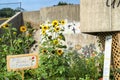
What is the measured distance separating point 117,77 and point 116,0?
3.37 ft

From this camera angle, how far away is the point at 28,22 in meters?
19.8

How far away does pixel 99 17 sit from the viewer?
6234mm

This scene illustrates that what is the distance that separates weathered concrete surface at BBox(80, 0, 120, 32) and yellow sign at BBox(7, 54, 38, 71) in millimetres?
859

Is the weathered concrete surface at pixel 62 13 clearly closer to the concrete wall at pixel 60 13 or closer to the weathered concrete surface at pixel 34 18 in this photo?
the concrete wall at pixel 60 13

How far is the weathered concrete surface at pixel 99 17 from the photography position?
6.14 m

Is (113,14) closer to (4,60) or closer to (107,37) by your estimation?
(107,37)

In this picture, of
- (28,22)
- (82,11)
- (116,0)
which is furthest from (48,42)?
(28,22)

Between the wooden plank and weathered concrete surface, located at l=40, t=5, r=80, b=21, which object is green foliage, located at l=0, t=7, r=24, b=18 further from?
the wooden plank

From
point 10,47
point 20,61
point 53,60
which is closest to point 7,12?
point 10,47

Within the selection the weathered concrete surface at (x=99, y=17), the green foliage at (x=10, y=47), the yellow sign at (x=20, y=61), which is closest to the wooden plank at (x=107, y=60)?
the weathered concrete surface at (x=99, y=17)

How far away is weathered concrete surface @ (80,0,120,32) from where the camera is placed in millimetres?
6137

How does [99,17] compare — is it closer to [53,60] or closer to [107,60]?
[107,60]

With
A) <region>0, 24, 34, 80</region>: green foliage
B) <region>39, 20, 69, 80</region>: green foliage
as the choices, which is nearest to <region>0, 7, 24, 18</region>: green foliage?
<region>0, 24, 34, 80</region>: green foliage

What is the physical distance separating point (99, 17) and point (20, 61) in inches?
49.6
